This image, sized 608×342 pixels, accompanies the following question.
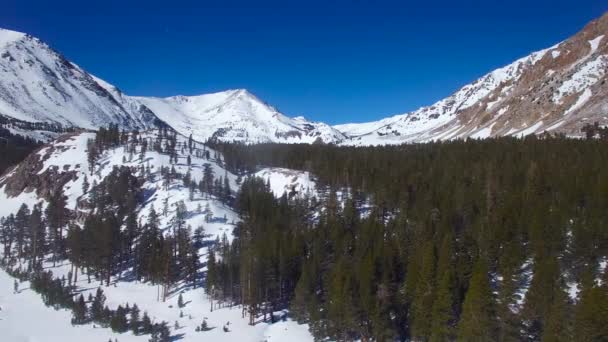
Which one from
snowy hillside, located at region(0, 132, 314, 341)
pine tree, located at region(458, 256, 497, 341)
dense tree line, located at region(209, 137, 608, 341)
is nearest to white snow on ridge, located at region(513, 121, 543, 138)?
dense tree line, located at region(209, 137, 608, 341)

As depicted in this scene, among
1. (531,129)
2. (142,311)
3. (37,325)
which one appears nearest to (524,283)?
(142,311)

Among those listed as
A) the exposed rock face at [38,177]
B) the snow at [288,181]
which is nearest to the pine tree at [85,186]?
the exposed rock face at [38,177]

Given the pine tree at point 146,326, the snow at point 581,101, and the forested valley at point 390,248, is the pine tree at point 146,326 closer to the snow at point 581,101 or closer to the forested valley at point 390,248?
the forested valley at point 390,248

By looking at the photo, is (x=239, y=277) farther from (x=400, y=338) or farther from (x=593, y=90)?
(x=593, y=90)

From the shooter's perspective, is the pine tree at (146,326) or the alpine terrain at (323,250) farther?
the pine tree at (146,326)

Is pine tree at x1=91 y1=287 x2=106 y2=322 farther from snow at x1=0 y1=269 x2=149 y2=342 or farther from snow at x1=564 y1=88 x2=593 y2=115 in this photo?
snow at x1=564 y1=88 x2=593 y2=115

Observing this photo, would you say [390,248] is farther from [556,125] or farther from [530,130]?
[530,130]

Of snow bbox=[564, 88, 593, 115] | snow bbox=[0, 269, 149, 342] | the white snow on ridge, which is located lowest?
snow bbox=[0, 269, 149, 342]
